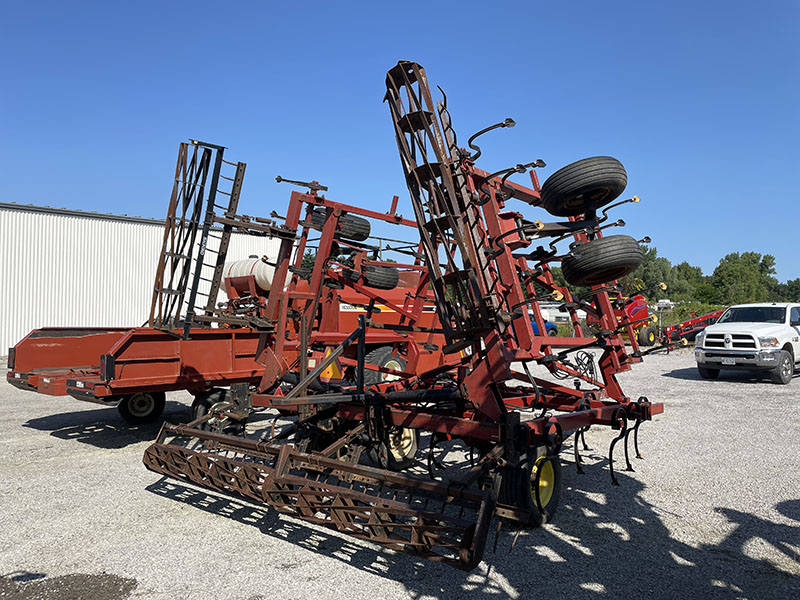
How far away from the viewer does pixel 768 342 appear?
43.3 ft

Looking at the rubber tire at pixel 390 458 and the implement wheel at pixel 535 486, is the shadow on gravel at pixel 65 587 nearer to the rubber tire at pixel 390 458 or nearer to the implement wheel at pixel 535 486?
the rubber tire at pixel 390 458

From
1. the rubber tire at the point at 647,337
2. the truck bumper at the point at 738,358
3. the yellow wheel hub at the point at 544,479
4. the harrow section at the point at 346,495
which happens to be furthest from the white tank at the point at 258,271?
the truck bumper at the point at 738,358

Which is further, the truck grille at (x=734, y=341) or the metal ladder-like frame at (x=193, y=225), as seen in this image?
the truck grille at (x=734, y=341)

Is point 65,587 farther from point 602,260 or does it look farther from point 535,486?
point 602,260

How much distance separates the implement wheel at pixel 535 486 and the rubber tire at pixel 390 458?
122 cm

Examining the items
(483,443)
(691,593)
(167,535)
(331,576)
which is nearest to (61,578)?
(167,535)

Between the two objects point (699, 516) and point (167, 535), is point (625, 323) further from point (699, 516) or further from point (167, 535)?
point (167, 535)

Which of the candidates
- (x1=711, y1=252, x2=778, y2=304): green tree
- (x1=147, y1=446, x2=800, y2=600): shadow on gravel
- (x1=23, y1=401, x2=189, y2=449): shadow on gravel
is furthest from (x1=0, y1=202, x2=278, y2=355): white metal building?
(x1=711, y1=252, x2=778, y2=304): green tree

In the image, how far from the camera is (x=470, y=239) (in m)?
4.37

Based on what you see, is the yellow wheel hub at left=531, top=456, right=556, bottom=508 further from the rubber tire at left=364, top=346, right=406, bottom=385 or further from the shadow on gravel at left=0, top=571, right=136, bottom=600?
the rubber tire at left=364, top=346, right=406, bottom=385

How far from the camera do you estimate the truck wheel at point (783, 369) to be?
43.0 ft

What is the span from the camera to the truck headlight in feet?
43.2

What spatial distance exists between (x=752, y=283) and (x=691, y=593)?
68228 millimetres

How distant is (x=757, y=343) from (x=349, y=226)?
10.5 meters
